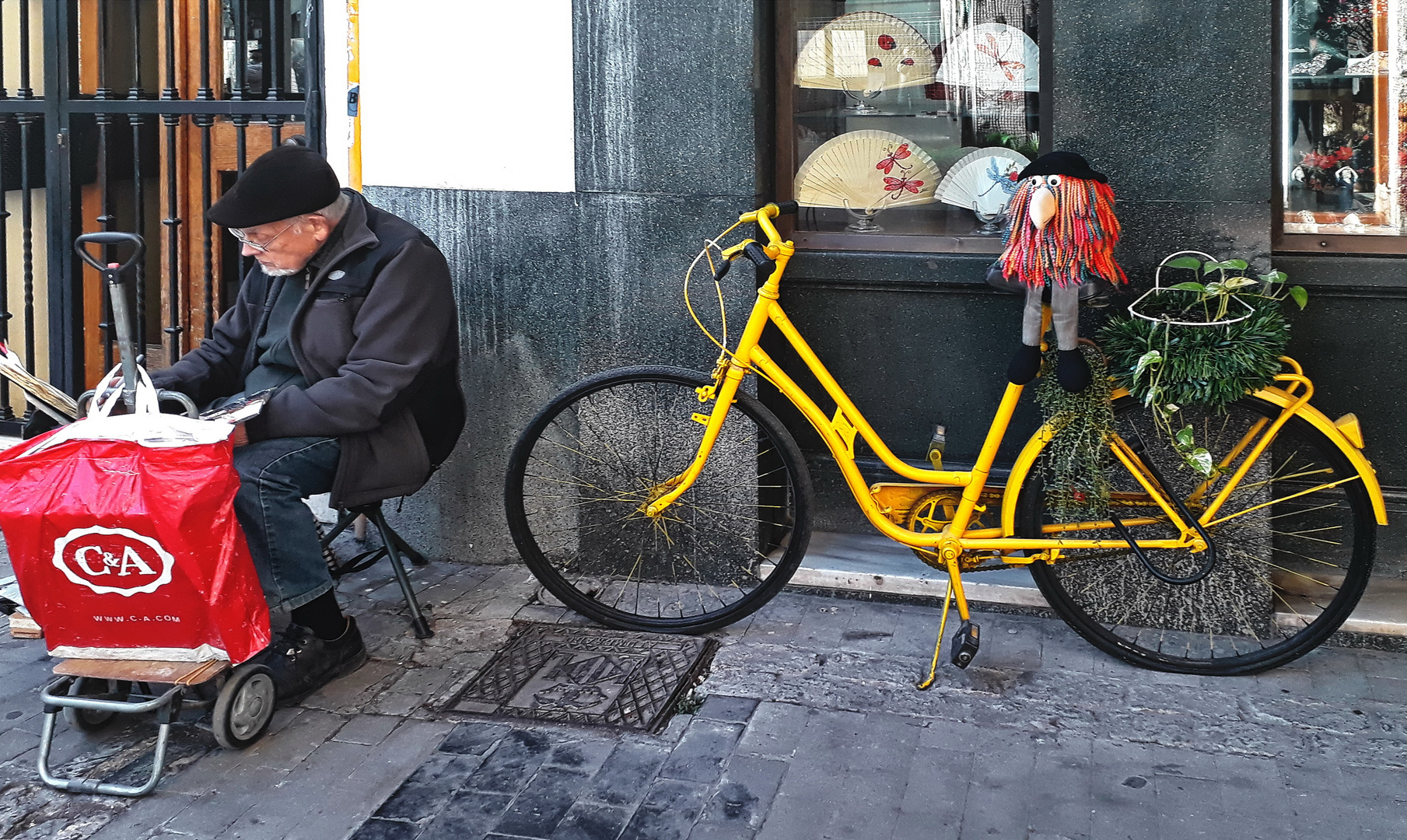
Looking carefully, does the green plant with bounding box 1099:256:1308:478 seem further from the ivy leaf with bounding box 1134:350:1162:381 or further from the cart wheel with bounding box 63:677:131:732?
the cart wheel with bounding box 63:677:131:732

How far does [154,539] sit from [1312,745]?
3.11 metres

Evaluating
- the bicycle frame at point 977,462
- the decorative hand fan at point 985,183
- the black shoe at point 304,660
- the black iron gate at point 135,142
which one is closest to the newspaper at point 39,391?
the black shoe at point 304,660

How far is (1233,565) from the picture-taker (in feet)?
A: 14.3

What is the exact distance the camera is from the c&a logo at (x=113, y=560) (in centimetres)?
340

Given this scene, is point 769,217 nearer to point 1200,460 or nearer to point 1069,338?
point 1069,338

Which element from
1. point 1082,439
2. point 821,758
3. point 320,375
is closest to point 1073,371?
point 1082,439

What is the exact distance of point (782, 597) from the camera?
4.88m

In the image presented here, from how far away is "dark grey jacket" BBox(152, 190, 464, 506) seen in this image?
4.03 metres

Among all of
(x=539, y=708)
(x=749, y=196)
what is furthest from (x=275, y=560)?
(x=749, y=196)

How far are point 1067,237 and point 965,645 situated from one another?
4.06 feet

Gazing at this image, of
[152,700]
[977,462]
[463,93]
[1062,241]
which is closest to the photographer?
[152,700]

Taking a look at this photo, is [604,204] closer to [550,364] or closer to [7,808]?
[550,364]

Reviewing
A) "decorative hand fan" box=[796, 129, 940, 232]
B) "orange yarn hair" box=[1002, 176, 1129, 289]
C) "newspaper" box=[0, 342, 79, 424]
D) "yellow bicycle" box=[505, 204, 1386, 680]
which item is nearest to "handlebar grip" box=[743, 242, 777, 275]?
"yellow bicycle" box=[505, 204, 1386, 680]

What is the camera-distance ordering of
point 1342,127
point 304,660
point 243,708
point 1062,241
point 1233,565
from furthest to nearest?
point 1342,127 < point 1233,565 < point 304,660 < point 1062,241 < point 243,708
